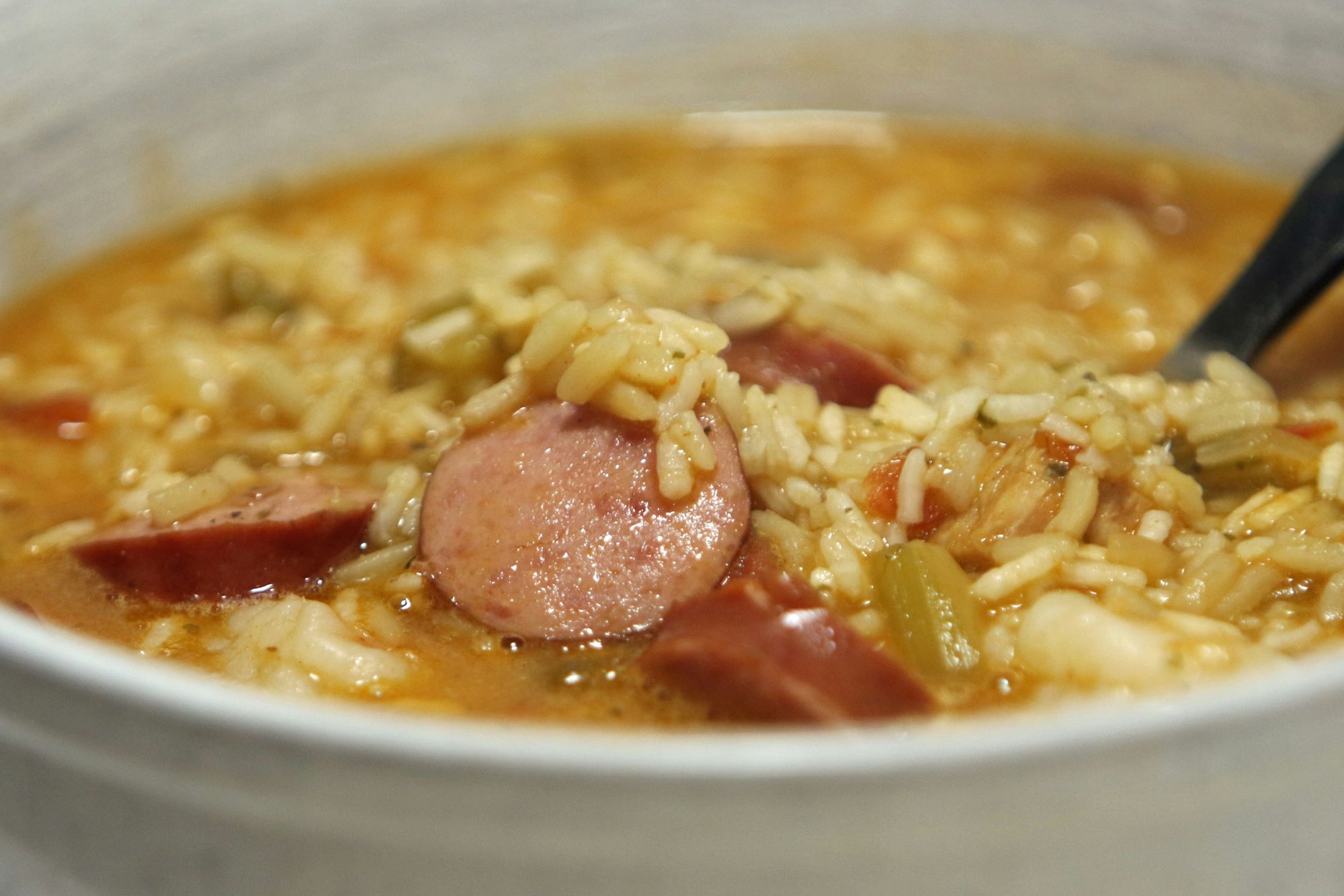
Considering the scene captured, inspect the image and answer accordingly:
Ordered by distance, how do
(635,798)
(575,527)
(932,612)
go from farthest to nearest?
1. (575,527)
2. (932,612)
3. (635,798)

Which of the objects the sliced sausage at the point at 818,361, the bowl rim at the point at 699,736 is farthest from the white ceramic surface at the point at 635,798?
the sliced sausage at the point at 818,361

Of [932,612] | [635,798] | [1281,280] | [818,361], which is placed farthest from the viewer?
[1281,280]

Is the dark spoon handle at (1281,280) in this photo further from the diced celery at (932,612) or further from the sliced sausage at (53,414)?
the sliced sausage at (53,414)

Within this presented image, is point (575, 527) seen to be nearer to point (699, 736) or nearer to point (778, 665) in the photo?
point (778, 665)

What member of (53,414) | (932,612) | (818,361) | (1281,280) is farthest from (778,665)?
(53,414)

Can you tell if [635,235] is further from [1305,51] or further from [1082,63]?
[1305,51]
